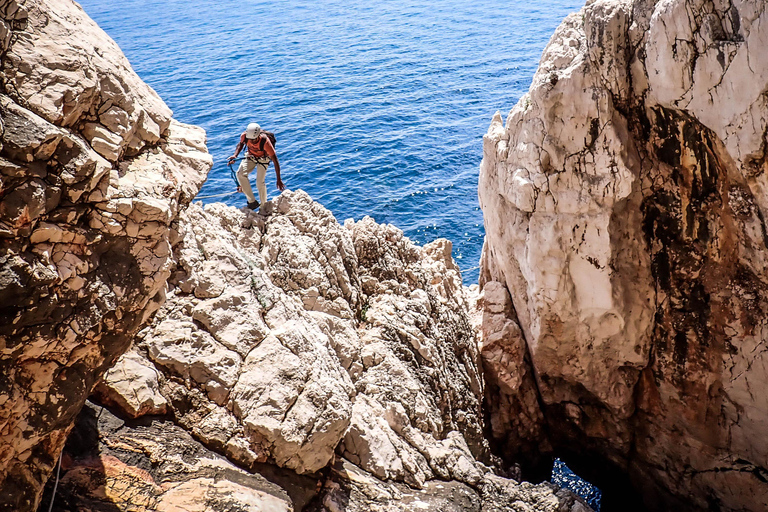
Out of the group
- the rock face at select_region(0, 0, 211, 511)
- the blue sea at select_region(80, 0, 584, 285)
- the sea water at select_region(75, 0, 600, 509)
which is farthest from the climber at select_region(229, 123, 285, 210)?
the sea water at select_region(75, 0, 600, 509)

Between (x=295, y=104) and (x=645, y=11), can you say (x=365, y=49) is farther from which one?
(x=645, y=11)

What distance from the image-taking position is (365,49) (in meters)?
41.2

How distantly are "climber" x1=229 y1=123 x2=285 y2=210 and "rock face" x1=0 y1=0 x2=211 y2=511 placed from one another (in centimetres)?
477

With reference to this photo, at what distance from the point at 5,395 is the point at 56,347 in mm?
515

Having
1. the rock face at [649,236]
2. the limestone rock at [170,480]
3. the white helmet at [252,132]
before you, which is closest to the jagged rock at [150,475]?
the limestone rock at [170,480]

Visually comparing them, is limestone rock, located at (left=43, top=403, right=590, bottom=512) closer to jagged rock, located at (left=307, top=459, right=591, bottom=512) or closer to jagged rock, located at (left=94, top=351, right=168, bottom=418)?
jagged rock, located at (left=307, top=459, right=591, bottom=512)

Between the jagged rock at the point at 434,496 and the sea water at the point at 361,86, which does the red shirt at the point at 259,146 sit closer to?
the jagged rock at the point at 434,496

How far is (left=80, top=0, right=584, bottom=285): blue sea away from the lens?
23.7 metres

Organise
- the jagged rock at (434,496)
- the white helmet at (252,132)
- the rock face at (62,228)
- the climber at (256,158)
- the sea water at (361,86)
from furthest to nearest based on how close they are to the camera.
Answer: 1. the sea water at (361,86)
2. the climber at (256,158)
3. the white helmet at (252,132)
4. the jagged rock at (434,496)
5. the rock face at (62,228)

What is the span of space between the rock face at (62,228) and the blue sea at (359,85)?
13.4 m

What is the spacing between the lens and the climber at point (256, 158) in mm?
10742

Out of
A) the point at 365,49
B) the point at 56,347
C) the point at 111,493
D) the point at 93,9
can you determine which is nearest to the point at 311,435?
the point at 111,493

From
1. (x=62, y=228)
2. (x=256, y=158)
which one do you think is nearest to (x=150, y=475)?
(x=62, y=228)

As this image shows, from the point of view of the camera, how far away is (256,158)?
36.5 ft
